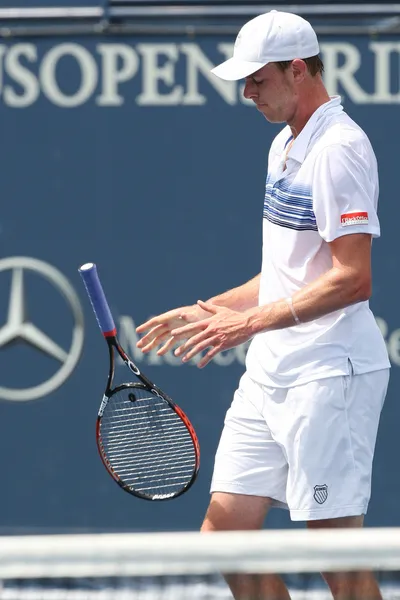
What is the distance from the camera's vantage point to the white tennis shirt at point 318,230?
3.21m

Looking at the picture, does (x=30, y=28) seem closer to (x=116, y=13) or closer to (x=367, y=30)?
(x=116, y=13)

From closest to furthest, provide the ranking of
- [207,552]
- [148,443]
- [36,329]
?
[207,552] → [148,443] → [36,329]

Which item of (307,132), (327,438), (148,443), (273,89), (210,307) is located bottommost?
(148,443)

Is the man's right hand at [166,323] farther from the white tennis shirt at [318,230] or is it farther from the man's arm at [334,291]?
the man's arm at [334,291]

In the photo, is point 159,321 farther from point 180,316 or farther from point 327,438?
point 327,438

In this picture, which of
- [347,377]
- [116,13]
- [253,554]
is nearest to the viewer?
[253,554]

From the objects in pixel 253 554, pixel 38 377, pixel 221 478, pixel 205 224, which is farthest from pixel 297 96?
pixel 38 377

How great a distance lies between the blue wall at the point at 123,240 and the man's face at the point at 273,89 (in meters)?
1.58

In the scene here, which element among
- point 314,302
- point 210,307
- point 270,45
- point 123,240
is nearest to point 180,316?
point 210,307

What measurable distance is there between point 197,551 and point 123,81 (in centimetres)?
276

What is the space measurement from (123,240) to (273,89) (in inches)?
66.6

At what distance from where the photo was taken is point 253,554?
2432 millimetres

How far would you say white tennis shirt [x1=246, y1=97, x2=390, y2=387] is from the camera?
321cm

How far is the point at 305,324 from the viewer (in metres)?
3.36
